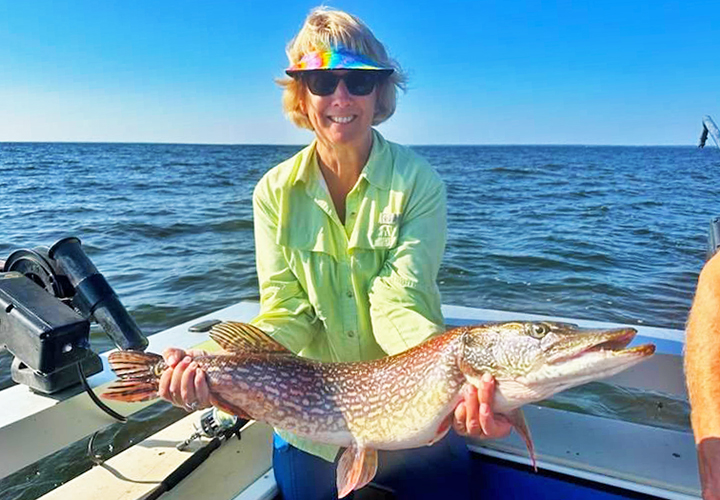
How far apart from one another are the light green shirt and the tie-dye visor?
446mm

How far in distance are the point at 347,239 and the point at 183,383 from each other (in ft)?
3.47

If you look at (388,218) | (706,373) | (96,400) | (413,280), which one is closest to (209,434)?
(96,400)

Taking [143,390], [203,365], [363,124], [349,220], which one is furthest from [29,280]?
[363,124]

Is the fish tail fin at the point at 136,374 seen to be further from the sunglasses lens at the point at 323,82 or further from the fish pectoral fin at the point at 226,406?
the sunglasses lens at the point at 323,82

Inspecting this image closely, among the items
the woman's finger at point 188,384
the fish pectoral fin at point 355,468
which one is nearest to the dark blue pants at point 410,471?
the fish pectoral fin at point 355,468

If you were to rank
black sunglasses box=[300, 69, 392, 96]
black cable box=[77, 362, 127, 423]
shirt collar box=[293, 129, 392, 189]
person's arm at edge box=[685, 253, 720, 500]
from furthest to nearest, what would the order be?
shirt collar box=[293, 129, 392, 189] → black sunglasses box=[300, 69, 392, 96] → black cable box=[77, 362, 127, 423] → person's arm at edge box=[685, 253, 720, 500]

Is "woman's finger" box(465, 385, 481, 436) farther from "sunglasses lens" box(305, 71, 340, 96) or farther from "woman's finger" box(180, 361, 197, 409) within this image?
"sunglasses lens" box(305, 71, 340, 96)

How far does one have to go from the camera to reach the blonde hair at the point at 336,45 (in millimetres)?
2693

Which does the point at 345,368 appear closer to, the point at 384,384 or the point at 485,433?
the point at 384,384

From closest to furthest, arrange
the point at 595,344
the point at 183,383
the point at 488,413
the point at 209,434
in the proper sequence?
1. the point at 595,344
2. the point at 488,413
3. the point at 183,383
4. the point at 209,434

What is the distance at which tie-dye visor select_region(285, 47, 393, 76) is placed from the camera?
264 centimetres

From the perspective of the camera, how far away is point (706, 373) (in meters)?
1.92

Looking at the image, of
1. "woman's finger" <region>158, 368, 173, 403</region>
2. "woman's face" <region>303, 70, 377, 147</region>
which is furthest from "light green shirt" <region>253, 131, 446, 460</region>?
"woman's finger" <region>158, 368, 173, 403</region>

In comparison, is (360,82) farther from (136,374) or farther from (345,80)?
(136,374)
